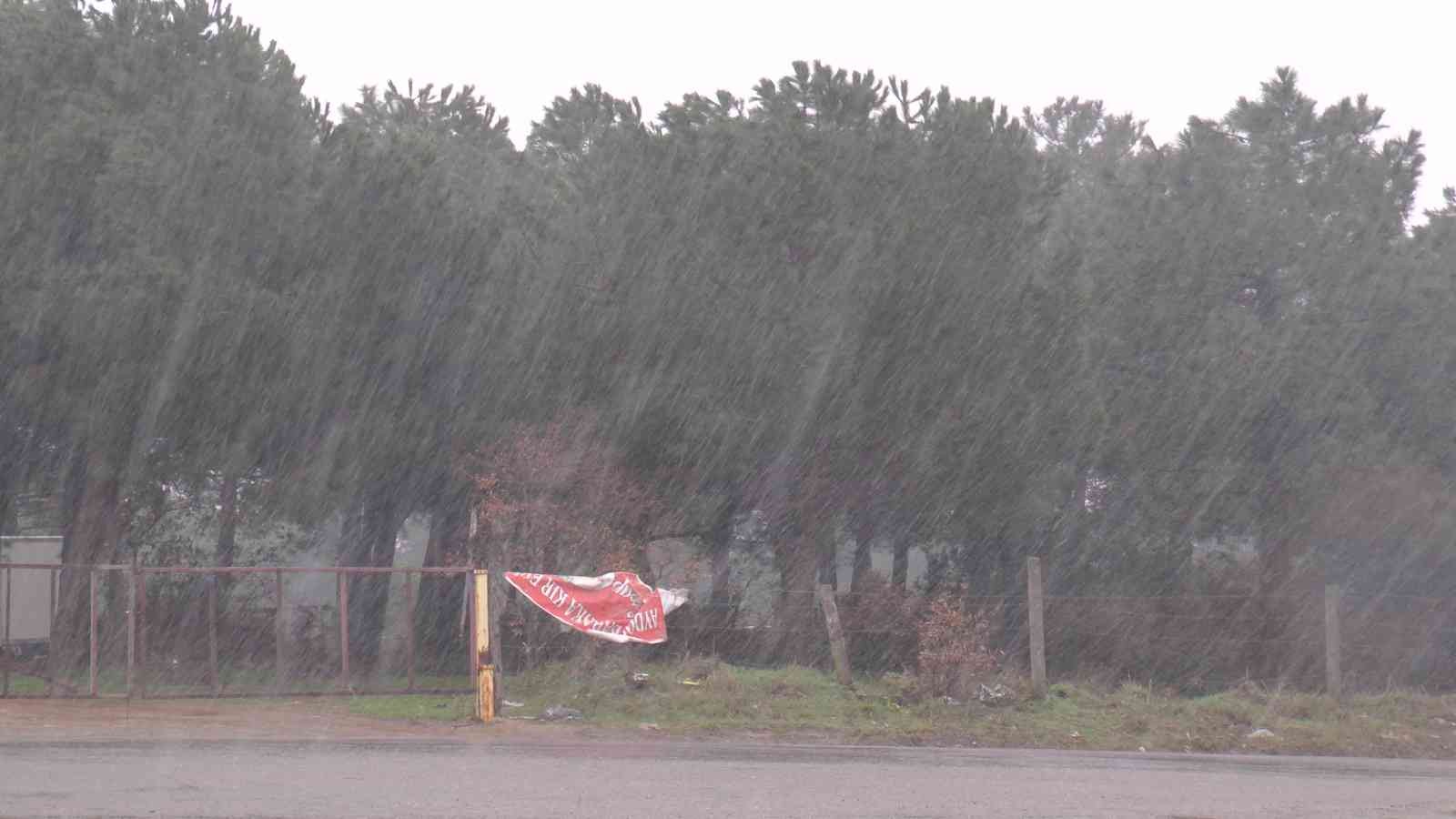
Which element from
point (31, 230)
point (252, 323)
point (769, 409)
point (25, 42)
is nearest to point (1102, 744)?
point (769, 409)

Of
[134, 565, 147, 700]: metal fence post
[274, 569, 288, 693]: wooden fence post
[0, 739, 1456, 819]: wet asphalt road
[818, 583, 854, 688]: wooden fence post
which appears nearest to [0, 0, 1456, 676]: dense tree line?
[134, 565, 147, 700]: metal fence post

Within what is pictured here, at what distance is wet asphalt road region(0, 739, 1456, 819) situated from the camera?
10750mm

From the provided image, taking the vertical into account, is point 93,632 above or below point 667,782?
above

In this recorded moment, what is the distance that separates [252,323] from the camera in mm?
25781

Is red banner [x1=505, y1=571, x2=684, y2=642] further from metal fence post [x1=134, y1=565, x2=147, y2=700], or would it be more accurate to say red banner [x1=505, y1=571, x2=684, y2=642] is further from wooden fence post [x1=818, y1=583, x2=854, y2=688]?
metal fence post [x1=134, y1=565, x2=147, y2=700]

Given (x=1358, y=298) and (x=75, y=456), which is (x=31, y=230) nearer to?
(x=75, y=456)

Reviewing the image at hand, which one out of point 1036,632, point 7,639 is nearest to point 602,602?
point 1036,632

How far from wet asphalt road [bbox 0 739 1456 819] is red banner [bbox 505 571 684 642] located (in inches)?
132

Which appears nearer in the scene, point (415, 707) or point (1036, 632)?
point (415, 707)

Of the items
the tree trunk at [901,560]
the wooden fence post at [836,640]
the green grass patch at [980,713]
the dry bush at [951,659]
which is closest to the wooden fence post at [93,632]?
the green grass patch at [980,713]

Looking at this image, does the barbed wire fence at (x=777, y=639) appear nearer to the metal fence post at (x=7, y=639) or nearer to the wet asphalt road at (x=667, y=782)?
the metal fence post at (x=7, y=639)

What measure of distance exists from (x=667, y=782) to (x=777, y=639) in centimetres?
1052

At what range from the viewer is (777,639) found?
75.3ft

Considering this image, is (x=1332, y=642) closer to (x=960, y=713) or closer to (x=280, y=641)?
(x=960, y=713)
